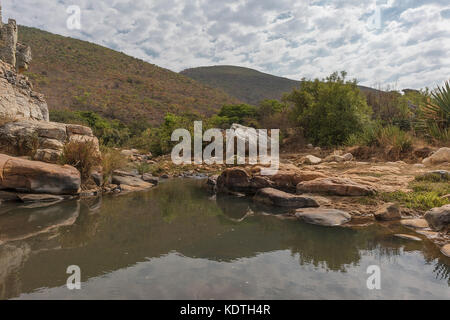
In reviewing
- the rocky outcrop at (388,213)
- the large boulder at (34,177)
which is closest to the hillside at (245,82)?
the large boulder at (34,177)

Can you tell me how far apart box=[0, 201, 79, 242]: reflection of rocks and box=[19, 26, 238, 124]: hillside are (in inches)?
1100

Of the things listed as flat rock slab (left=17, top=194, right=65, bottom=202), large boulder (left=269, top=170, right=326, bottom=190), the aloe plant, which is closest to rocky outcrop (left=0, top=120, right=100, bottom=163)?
flat rock slab (left=17, top=194, right=65, bottom=202)

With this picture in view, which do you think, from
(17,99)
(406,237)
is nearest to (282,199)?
(406,237)

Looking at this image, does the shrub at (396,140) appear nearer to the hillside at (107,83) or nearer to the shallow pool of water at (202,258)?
the shallow pool of water at (202,258)

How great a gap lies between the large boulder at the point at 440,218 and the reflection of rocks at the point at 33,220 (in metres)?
6.40

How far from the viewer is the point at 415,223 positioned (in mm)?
4891

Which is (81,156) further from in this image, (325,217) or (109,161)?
(325,217)

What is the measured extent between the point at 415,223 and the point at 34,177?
8.10 meters

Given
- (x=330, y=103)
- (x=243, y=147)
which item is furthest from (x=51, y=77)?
(x=330, y=103)

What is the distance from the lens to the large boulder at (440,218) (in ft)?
14.7

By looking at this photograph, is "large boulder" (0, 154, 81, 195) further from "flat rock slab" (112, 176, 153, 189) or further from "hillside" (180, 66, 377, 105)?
"hillside" (180, 66, 377, 105)

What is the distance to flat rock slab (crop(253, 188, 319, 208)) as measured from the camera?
250 inches

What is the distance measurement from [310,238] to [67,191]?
611 centimetres
